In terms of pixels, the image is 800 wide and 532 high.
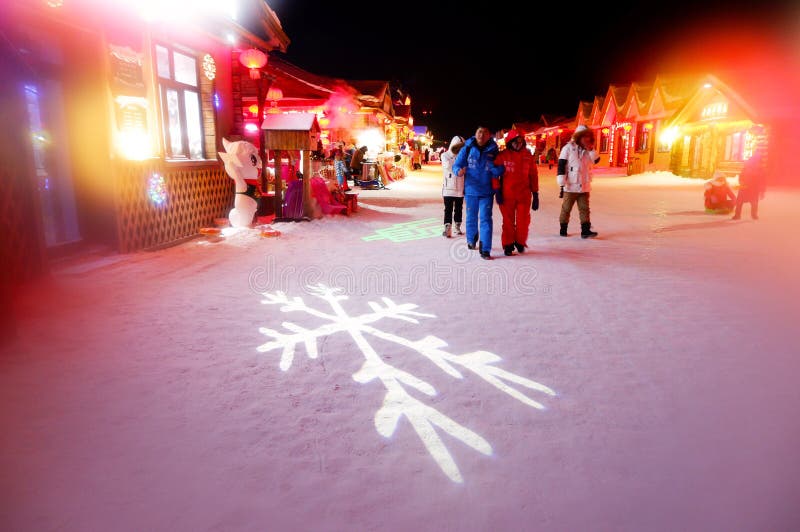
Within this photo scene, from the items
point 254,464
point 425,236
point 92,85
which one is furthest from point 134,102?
point 254,464

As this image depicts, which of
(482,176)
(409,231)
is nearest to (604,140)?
(409,231)

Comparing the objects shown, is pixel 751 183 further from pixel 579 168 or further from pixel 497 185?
pixel 497 185

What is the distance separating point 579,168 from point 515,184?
5.81 ft

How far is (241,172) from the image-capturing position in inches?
379

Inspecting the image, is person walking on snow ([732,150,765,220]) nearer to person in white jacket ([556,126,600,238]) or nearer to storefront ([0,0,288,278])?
person in white jacket ([556,126,600,238])

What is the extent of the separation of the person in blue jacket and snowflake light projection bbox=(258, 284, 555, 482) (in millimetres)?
2610

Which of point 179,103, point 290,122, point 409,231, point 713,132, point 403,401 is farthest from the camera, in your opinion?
point 713,132

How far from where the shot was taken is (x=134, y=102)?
7.75 m

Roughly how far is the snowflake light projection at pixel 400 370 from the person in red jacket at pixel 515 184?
2992mm

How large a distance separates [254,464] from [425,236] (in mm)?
7157

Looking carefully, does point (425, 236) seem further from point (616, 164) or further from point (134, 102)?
point (616, 164)

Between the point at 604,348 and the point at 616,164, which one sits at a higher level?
the point at 616,164

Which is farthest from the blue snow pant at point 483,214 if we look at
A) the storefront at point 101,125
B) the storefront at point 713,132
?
the storefront at point 713,132

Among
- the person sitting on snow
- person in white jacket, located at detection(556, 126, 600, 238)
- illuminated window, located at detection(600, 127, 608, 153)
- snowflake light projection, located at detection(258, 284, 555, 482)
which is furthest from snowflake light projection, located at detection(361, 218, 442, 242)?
illuminated window, located at detection(600, 127, 608, 153)
